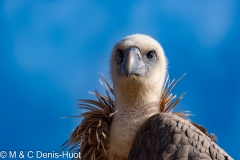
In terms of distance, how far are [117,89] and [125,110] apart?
10.8 inches

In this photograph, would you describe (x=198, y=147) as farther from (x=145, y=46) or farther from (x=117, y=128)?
(x=145, y=46)

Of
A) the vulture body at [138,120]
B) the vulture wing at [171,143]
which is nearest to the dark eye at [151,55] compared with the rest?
the vulture body at [138,120]

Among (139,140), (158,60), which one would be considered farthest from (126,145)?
(158,60)

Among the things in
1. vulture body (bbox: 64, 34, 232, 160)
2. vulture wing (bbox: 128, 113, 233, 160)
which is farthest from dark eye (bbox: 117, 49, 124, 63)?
vulture wing (bbox: 128, 113, 233, 160)

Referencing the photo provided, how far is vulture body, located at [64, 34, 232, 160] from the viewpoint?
437cm

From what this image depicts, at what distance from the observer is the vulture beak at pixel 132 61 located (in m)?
4.89

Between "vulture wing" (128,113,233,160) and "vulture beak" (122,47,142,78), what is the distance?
520 millimetres

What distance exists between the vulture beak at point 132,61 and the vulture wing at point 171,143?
1.70 feet

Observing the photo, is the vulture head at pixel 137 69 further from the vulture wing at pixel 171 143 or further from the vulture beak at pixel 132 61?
the vulture wing at pixel 171 143

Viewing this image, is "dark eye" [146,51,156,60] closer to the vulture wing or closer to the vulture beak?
the vulture beak

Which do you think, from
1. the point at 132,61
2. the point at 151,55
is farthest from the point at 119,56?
the point at 132,61

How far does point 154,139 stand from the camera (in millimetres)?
4465

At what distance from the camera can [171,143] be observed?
4336 millimetres

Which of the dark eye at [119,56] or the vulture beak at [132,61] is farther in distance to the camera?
the dark eye at [119,56]
